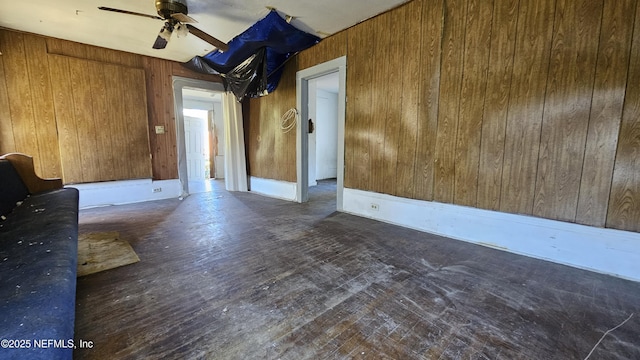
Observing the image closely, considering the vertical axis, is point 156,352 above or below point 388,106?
below

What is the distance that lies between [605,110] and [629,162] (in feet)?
1.42

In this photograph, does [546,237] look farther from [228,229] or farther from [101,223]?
[101,223]

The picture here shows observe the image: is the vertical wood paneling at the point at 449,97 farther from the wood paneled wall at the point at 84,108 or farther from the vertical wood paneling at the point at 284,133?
the wood paneled wall at the point at 84,108

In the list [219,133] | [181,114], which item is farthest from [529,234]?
[219,133]

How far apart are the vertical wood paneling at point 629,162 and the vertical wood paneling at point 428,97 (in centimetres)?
139

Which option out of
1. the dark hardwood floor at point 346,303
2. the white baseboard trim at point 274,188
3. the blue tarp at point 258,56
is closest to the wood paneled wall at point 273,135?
the white baseboard trim at point 274,188

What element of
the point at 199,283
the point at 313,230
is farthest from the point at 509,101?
the point at 199,283

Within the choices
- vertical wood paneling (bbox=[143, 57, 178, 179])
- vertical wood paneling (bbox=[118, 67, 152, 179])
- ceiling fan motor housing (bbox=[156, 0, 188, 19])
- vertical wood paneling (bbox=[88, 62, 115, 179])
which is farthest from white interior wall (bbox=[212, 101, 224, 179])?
ceiling fan motor housing (bbox=[156, 0, 188, 19])

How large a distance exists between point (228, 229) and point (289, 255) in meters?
1.12

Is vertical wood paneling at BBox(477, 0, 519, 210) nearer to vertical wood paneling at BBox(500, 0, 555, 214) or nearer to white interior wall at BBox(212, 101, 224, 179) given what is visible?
vertical wood paneling at BBox(500, 0, 555, 214)

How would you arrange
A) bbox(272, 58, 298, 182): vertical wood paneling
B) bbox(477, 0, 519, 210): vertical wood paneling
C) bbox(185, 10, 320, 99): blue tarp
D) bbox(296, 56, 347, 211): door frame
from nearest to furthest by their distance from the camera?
bbox(477, 0, 519, 210): vertical wood paneling
bbox(185, 10, 320, 99): blue tarp
bbox(296, 56, 347, 211): door frame
bbox(272, 58, 298, 182): vertical wood paneling

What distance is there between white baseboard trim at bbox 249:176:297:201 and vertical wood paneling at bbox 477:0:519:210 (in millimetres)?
3010

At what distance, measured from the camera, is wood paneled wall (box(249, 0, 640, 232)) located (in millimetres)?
2010

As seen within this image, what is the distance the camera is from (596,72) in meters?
2.05
